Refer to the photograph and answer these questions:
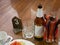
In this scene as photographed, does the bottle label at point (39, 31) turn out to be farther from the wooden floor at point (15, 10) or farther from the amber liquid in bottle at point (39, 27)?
the wooden floor at point (15, 10)

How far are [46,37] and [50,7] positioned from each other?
2.52 ft

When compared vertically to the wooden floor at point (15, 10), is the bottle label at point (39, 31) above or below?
below

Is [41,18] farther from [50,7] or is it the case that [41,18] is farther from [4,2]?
[4,2]

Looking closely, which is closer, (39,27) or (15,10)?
(39,27)

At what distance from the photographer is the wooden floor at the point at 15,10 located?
1.46m

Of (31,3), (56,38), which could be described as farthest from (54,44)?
(31,3)

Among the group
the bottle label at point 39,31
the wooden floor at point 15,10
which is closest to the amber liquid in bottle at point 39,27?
the bottle label at point 39,31

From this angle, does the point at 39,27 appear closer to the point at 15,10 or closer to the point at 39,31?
the point at 39,31

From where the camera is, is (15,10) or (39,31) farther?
(15,10)

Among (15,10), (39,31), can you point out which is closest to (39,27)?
(39,31)

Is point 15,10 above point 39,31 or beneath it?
above

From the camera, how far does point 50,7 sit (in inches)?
74.5

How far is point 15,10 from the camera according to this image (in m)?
1.80

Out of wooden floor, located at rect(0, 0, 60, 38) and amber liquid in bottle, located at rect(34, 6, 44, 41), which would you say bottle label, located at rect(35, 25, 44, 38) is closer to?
amber liquid in bottle, located at rect(34, 6, 44, 41)
